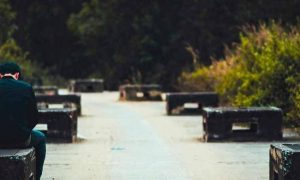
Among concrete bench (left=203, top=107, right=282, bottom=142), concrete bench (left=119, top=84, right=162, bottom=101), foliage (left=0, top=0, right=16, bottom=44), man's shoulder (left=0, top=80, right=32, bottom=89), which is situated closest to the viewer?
man's shoulder (left=0, top=80, right=32, bottom=89)

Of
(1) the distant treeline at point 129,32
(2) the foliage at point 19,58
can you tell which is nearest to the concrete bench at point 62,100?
(2) the foliage at point 19,58

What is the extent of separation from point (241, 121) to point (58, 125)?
3515mm

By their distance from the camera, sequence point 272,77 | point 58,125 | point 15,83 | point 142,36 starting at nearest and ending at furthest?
point 15,83 → point 58,125 → point 272,77 → point 142,36

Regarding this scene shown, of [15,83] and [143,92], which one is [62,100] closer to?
[143,92]

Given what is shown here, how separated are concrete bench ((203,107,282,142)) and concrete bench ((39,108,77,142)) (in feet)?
8.59

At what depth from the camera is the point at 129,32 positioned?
5406cm

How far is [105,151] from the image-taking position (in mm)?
14039

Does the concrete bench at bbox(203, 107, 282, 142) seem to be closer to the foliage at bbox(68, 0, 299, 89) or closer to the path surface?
the path surface

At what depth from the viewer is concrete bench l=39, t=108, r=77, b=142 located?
51.0ft

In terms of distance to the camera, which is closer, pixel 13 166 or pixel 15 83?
pixel 13 166

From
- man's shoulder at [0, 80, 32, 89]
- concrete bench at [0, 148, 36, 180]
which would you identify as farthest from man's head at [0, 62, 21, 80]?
concrete bench at [0, 148, 36, 180]

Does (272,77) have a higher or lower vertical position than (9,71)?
higher

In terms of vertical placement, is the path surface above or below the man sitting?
below

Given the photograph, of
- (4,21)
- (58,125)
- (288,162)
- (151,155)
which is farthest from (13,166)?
(4,21)
